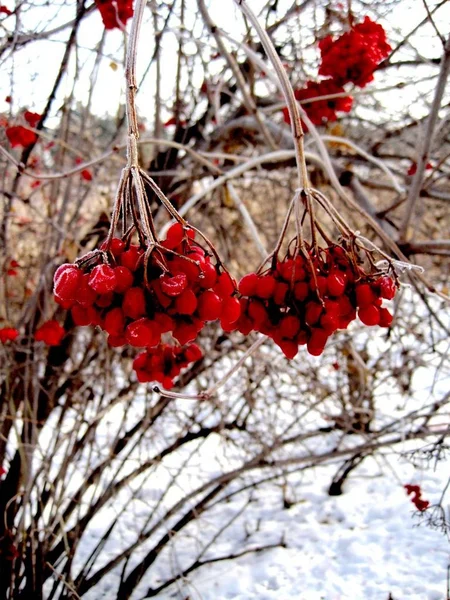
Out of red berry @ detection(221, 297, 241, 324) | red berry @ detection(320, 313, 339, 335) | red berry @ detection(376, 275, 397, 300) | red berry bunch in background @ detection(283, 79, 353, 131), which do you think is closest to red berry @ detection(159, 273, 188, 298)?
red berry @ detection(221, 297, 241, 324)

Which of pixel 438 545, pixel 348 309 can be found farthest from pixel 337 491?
pixel 348 309

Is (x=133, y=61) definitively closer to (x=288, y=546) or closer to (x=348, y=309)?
(x=348, y=309)

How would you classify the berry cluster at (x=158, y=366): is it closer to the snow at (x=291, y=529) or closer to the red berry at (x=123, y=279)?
the red berry at (x=123, y=279)

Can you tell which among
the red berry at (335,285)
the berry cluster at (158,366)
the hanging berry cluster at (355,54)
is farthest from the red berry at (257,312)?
the hanging berry cluster at (355,54)

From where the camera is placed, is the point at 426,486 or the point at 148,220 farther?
the point at 426,486

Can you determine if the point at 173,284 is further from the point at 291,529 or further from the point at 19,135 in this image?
the point at 291,529

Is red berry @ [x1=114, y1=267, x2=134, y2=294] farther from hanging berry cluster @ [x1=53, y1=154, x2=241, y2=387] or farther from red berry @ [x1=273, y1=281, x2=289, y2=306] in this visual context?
red berry @ [x1=273, y1=281, x2=289, y2=306]

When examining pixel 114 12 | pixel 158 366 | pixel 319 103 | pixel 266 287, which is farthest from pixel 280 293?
pixel 114 12
